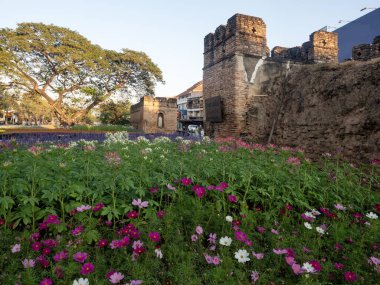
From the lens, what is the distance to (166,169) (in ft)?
12.0

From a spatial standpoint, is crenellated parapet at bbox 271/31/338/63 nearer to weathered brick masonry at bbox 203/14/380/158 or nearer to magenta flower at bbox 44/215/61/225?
weathered brick masonry at bbox 203/14/380/158

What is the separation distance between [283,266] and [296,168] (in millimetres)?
1955

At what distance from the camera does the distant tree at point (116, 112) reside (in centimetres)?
3922

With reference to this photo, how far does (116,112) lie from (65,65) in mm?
17140

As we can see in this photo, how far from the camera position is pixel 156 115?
28.0 meters

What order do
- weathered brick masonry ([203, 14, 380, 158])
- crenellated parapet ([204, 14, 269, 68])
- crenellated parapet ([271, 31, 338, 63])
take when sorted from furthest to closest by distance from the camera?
crenellated parapet ([271, 31, 338, 63]), crenellated parapet ([204, 14, 269, 68]), weathered brick masonry ([203, 14, 380, 158])

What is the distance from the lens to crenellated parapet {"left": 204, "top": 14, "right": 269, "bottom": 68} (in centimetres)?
995

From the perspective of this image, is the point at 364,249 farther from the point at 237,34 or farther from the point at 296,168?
the point at 237,34

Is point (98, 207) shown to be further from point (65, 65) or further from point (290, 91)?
point (65, 65)

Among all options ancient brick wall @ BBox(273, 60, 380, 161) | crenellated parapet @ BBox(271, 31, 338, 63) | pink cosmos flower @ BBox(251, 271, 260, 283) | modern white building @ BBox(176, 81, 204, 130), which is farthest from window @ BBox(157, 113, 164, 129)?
pink cosmos flower @ BBox(251, 271, 260, 283)

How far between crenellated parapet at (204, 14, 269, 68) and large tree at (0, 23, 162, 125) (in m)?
17.0

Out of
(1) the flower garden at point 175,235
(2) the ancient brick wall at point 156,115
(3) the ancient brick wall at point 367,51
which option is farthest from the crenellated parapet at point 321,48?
(2) the ancient brick wall at point 156,115

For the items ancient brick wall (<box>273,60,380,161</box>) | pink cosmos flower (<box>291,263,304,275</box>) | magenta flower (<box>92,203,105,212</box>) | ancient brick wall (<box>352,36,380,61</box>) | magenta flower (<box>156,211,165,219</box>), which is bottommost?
pink cosmos flower (<box>291,263,304,275</box>)

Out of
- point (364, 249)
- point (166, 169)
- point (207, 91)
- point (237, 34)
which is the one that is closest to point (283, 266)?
point (364, 249)
